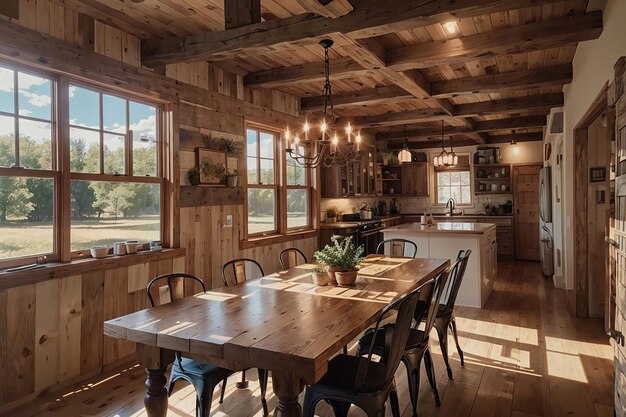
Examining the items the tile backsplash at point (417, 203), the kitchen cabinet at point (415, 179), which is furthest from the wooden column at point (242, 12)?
the kitchen cabinet at point (415, 179)

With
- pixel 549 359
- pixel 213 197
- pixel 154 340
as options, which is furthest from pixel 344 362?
pixel 213 197

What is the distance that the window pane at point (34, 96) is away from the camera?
2895mm

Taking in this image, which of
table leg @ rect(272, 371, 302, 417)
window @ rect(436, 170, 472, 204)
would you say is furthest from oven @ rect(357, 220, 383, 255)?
table leg @ rect(272, 371, 302, 417)

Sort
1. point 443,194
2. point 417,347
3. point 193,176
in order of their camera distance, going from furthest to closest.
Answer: point 443,194
point 193,176
point 417,347

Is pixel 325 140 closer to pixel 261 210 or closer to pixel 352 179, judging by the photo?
pixel 261 210

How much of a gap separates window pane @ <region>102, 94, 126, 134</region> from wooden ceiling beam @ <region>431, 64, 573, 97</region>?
3551mm

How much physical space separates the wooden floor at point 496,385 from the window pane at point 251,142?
273 centimetres

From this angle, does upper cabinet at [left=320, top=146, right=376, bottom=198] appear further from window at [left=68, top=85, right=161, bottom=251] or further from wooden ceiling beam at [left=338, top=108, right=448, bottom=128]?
window at [left=68, top=85, right=161, bottom=251]

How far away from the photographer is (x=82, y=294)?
3150 mm

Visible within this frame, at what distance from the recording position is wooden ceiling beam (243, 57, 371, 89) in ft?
13.7

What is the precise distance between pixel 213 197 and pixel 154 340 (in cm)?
257

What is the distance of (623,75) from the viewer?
2291 millimetres

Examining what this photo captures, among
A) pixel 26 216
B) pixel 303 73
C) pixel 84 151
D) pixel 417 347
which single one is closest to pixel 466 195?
pixel 303 73

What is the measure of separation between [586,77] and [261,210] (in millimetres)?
3689
